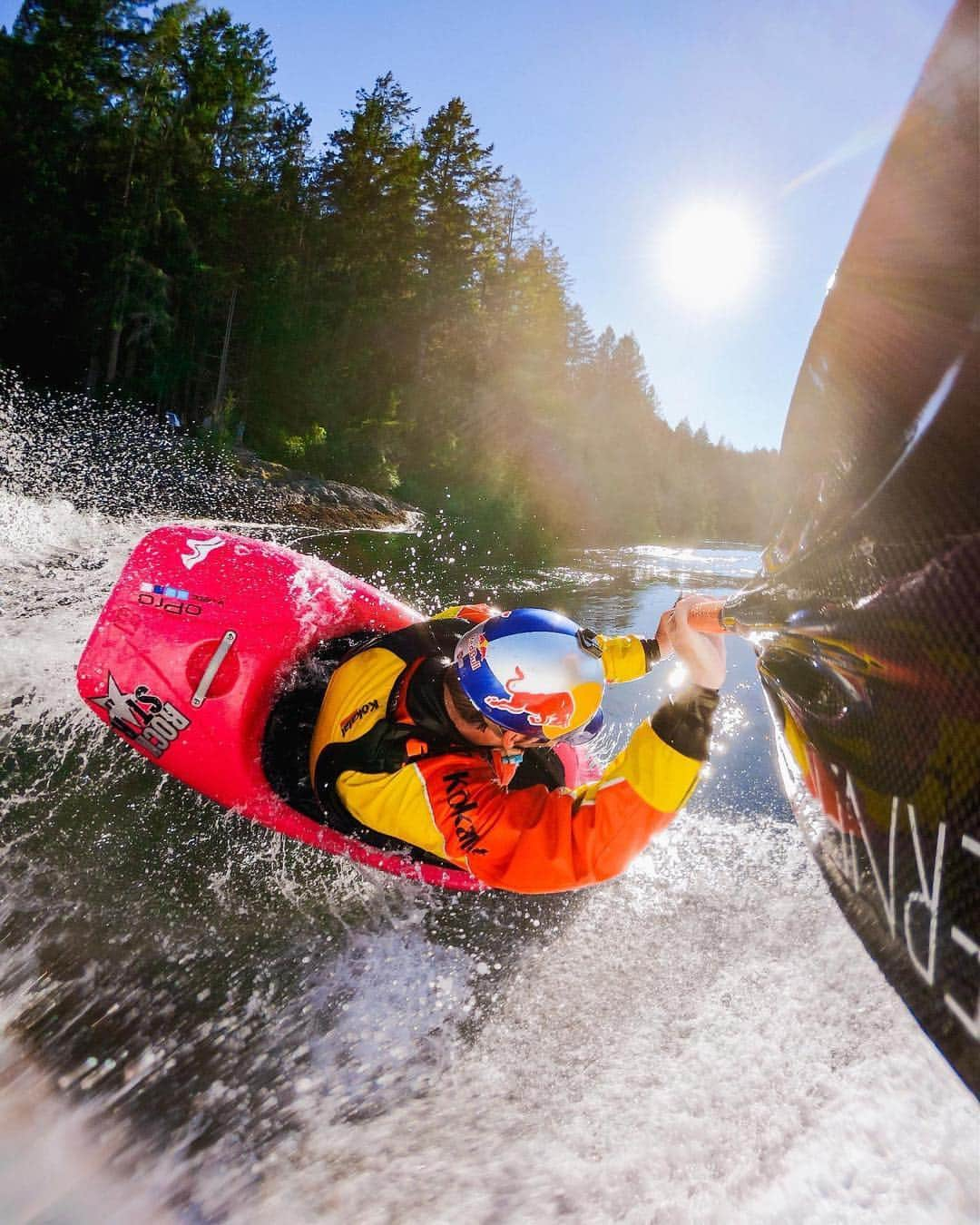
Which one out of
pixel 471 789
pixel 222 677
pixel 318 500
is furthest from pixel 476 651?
pixel 318 500

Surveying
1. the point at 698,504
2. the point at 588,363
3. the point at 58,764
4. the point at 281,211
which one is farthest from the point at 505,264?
the point at 58,764

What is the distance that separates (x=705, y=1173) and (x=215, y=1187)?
1.50 meters

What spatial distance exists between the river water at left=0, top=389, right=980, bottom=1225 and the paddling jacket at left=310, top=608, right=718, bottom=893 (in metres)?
0.67

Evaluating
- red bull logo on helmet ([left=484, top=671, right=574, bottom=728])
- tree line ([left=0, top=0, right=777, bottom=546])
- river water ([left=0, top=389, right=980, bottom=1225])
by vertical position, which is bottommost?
river water ([left=0, top=389, right=980, bottom=1225])

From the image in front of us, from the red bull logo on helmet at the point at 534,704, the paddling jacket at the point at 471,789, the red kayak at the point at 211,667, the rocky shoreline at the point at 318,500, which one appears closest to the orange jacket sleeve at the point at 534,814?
the paddling jacket at the point at 471,789

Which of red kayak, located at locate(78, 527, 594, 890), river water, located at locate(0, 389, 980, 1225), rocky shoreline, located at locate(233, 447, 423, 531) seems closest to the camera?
river water, located at locate(0, 389, 980, 1225)

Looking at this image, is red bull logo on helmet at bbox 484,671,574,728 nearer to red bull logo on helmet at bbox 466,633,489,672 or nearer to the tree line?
red bull logo on helmet at bbox 466,633,489,672

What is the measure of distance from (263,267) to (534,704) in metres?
36.6

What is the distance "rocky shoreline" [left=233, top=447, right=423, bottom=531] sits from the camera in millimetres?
20219

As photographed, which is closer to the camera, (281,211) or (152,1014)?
(152,1014)

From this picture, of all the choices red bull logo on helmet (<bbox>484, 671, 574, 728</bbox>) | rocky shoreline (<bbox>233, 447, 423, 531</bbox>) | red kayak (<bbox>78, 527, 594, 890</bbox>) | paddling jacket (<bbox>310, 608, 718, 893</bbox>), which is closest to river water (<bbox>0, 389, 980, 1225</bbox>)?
red kayak (<bbox>78, 527, 594, 890</bbox>)

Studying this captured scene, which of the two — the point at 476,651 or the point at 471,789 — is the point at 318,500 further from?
the point at 471,789

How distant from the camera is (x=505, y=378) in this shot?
39312 mm

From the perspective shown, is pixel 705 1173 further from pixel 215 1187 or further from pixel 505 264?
pixel 505 264
